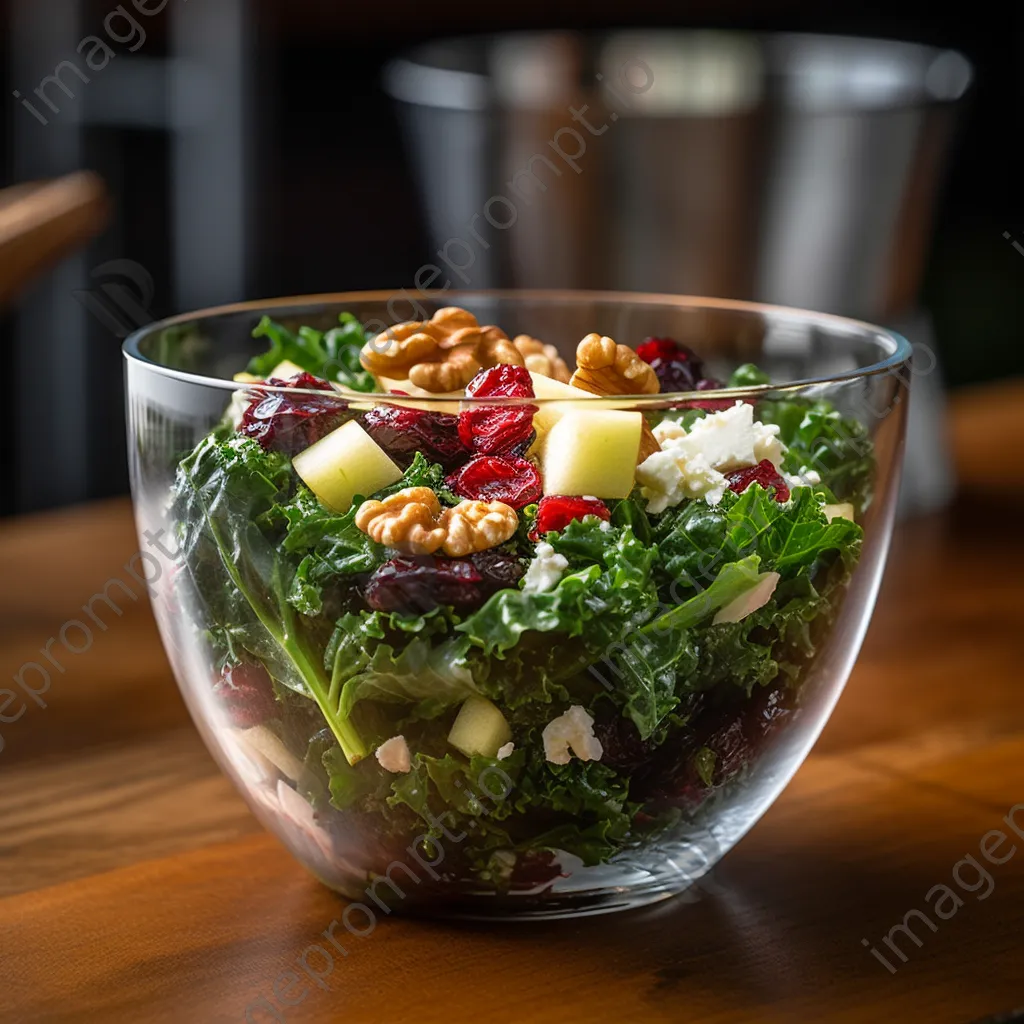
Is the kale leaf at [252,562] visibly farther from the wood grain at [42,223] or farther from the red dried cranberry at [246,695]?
the wood grain at [42,223]

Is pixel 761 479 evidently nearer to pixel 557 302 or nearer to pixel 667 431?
pixel 667 431

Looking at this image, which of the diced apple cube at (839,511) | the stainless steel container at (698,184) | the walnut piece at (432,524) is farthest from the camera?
the stainless steel container at (698,184)

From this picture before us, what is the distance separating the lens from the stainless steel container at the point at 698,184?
1828 mm

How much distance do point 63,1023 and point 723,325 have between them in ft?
2.14

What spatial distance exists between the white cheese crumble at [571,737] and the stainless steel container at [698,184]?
1.13 meters

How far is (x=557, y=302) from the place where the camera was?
117 cm

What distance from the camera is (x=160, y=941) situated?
888 millimetres

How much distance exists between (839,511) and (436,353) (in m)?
0.29

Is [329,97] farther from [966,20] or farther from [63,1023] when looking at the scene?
[63,1023]

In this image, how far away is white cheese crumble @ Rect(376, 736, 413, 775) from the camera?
82cm

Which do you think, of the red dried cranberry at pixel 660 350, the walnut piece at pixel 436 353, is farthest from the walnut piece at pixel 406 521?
the red dried cranberry at pixel 660 350

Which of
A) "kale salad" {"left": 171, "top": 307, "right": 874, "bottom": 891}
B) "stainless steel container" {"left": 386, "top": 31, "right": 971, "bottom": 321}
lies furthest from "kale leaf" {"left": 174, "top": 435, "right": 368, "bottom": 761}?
"stainless steel container" {"left": 386, "top": 31, "right": 971, "bottom": 321}

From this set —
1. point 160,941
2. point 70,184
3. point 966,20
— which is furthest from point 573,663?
point 966,20

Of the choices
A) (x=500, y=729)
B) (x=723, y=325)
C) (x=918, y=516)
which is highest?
(x=723, y=325)
